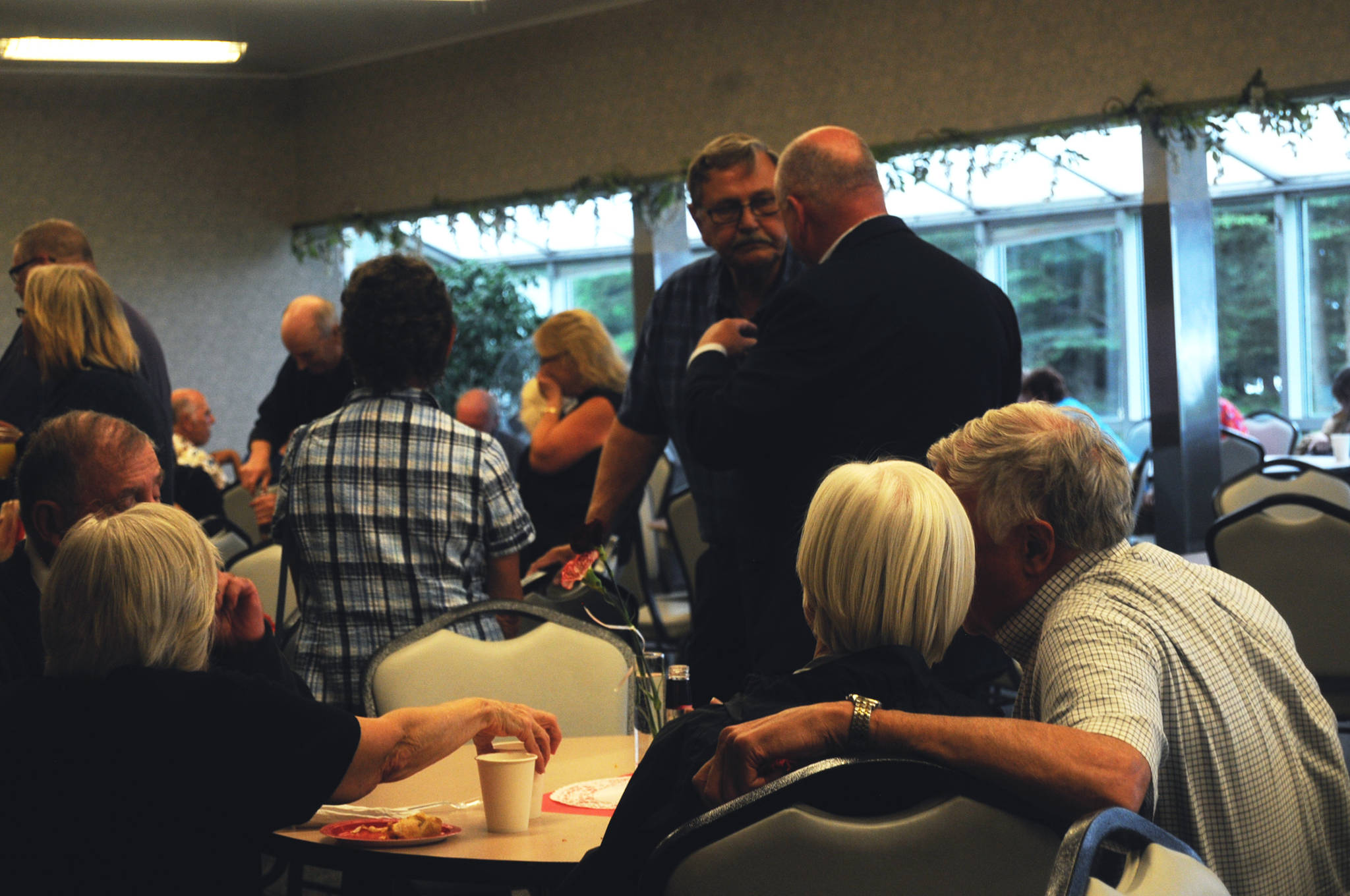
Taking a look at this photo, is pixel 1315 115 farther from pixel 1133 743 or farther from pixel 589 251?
pixel 589 251

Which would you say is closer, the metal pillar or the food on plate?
the food on plate

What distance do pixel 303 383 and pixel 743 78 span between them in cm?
351

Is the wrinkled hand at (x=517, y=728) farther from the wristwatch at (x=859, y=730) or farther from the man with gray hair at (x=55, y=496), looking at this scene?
the wristwatch at (x=859, y=730)

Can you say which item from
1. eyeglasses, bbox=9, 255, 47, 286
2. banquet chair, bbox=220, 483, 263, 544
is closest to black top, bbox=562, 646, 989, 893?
eyeglasses, bbox=9, 255, 47, 286

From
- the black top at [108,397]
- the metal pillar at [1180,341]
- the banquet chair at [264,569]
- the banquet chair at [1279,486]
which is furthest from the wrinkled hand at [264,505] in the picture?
the metal pillar at [1180,341]

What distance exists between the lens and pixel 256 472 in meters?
5.44

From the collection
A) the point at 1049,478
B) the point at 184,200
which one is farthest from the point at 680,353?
the point at 184,200

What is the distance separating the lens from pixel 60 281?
10.5 ft

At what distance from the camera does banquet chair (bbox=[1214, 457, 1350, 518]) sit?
4734mm

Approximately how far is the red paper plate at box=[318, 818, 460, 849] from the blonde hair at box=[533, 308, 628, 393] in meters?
2.83

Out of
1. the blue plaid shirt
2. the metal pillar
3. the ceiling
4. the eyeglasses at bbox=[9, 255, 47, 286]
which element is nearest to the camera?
the blue plaid shirt

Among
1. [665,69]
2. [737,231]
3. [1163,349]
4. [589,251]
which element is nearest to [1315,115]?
[1163,349]

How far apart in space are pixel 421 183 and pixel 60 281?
596 centimetres

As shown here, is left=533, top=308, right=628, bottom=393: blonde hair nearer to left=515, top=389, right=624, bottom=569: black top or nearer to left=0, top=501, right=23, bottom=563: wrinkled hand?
left=515, top=389, right=624, bottom=569: black top
